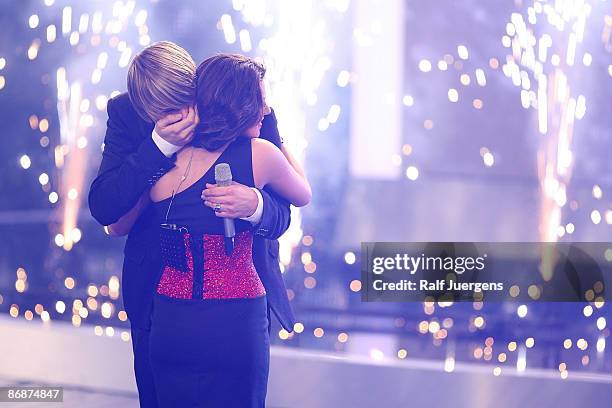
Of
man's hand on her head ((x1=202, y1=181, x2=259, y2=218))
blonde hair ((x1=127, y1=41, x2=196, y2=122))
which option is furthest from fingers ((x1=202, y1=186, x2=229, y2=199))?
blonde hair ((x1=127, y1=41, x2=196, y2=122))

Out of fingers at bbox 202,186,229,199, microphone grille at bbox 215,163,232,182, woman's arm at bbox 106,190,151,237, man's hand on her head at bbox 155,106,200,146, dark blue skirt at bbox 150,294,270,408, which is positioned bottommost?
dark blue skirt at bbox 150,294,270,408

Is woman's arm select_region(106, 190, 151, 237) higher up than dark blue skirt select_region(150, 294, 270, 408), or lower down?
higher up

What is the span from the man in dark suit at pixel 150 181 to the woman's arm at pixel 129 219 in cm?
1

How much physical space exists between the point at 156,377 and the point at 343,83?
Result: 1.21 meters

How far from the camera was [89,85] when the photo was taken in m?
2.68

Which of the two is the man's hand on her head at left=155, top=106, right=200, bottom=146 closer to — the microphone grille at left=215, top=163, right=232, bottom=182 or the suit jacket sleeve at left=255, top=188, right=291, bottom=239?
the microphone grille at left=215, top=163, right=232, bottom=182

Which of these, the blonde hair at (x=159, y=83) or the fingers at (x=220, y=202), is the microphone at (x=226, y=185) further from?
the blonde hair at (x=159, y=83)

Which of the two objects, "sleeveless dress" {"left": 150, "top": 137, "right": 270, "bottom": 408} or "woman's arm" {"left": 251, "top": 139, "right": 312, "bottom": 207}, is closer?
"sleeveless dress" {"left": 150, "top": 137, "right": 270, "bottom": 408}

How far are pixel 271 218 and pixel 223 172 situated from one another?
7.2 inches

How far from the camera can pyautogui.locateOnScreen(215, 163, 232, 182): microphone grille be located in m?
1.92

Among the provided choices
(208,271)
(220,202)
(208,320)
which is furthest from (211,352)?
(220,202)

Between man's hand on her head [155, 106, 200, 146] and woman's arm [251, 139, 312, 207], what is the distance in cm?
17

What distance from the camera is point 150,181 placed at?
197cm

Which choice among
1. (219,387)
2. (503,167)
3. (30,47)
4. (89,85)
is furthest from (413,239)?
(30,47)
